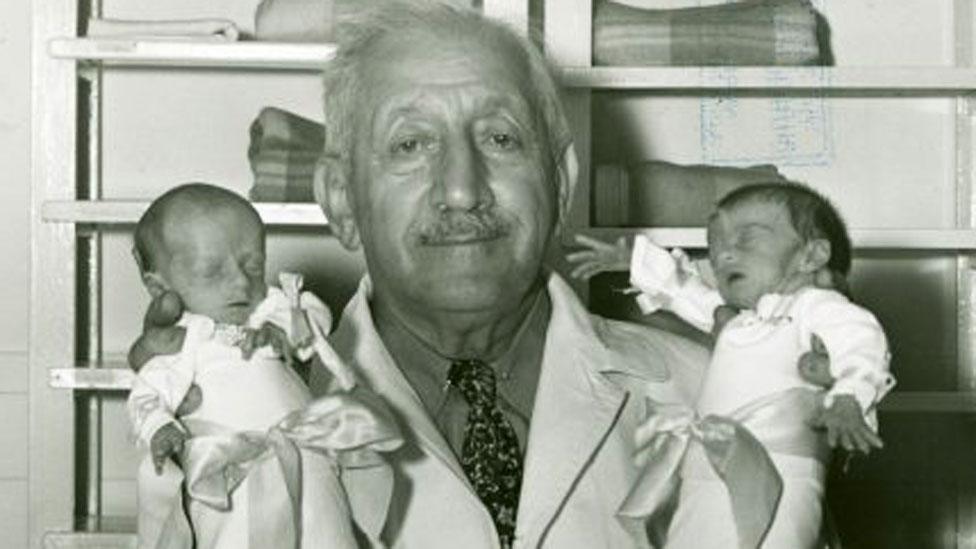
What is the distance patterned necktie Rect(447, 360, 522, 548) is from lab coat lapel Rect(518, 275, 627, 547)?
40 mm

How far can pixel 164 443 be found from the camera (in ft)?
6.26

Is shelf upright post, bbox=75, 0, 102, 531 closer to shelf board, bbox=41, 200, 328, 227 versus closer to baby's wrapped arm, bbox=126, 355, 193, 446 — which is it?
shelf board, bbox=41, 200, 328, 227

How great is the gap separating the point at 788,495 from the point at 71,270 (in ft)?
5.66

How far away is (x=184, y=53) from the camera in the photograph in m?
3.12

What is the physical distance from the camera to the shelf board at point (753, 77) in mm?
3172

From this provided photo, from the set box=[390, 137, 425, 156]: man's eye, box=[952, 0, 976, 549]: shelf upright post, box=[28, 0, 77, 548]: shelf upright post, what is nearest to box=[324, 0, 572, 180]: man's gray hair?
box=[390, 137, 425, 156]: man's eye

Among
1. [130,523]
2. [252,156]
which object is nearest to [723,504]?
[252,156]

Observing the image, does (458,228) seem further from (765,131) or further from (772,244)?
(765,131)

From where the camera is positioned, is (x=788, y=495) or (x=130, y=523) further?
(x=130, y=523)

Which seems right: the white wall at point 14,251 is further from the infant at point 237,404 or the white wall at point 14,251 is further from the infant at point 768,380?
the infant at point 768,380

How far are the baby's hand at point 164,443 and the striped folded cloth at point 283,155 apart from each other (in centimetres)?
122

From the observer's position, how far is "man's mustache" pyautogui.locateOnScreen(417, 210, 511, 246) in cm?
203

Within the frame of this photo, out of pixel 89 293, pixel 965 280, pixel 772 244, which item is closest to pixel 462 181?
pixel 772 244

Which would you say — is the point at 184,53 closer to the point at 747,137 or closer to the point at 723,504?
the point at 747,137
